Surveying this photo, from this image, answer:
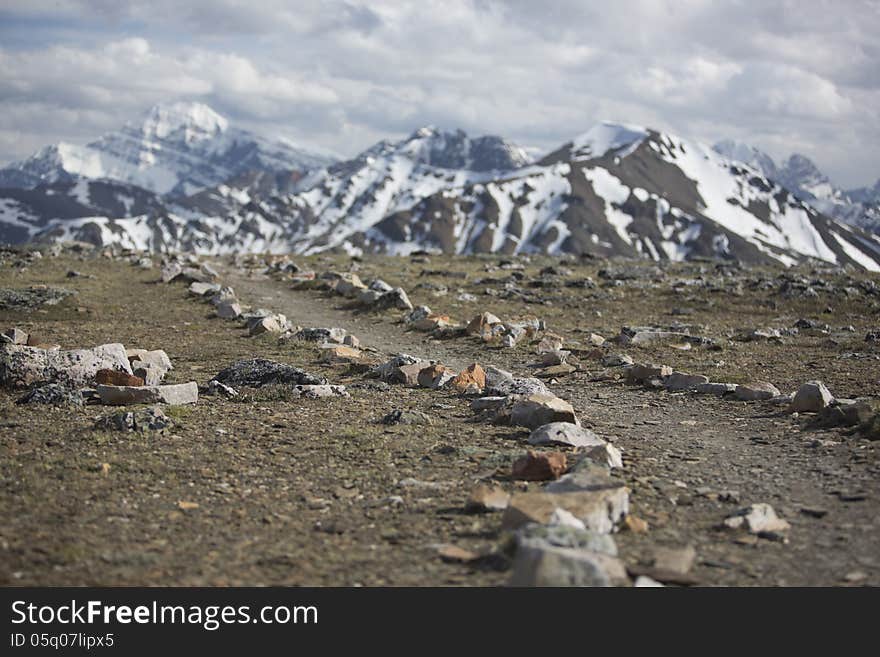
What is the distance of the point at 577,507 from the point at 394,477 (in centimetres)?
322

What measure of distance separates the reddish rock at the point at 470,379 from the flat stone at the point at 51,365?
6787 mm

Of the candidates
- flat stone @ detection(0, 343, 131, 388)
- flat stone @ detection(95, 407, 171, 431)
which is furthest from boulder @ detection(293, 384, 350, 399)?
flat stone @ detection(0, 343, 131, 388)

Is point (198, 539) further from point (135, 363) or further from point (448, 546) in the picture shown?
point (135, 363)

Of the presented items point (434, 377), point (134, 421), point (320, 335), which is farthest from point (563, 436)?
point (320, 335)

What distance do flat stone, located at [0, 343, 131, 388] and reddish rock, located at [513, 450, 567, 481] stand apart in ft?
30.1

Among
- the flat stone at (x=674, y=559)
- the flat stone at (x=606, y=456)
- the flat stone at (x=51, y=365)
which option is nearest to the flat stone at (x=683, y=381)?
the flat stone at (x=606, y=456)

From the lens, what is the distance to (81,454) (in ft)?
37.1

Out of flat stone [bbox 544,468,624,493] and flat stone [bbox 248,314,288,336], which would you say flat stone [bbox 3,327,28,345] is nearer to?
flat stone [bbox 248,314,288,336]

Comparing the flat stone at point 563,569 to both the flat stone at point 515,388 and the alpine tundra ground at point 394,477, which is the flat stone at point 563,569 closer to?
the alpine tundra ground at point 394,477

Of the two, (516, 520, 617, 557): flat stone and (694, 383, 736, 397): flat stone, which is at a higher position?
(694, 383, 736, 397): flat stone

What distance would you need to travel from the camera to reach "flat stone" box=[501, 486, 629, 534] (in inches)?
333

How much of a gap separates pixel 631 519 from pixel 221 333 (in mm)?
18440

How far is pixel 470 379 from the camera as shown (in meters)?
17.1
